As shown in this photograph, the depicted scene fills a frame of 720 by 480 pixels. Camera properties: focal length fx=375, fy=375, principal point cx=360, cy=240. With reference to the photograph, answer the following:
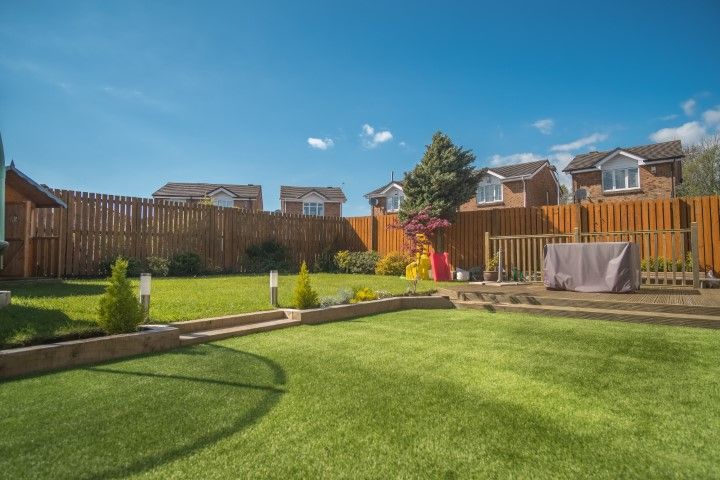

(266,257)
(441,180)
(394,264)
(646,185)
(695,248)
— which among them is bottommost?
(394,264)

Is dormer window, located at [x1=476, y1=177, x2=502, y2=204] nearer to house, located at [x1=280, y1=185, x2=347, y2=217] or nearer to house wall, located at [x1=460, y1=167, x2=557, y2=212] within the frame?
house wall, located at [x1=460, y1=167, x2=557, y2=212]

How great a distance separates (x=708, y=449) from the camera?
184 centimetres

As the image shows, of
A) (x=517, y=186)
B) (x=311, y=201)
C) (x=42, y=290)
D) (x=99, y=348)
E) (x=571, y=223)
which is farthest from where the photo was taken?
(x=311, y=201)

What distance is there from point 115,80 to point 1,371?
5921 millimetres

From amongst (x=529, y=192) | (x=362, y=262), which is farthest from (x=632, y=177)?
(x=362, y=262)

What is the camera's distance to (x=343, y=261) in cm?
1448

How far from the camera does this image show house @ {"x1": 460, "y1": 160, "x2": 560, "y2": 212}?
24859 millimetres

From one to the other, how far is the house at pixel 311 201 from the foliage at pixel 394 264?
2391 cm

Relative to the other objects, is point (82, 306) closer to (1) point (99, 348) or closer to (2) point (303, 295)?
(1) point (99, 348)

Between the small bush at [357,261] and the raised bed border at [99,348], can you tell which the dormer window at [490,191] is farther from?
the raised bed border at [99,348]

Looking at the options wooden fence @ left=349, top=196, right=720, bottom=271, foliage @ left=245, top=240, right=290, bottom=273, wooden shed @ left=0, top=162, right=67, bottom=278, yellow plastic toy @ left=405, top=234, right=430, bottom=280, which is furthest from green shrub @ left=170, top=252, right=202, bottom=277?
wooden fence @ left=349, top=196, right=720, bottom=271

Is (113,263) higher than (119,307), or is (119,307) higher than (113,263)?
(113,263)

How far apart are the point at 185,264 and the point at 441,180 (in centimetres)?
901

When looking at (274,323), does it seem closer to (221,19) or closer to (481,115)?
(221,19)
